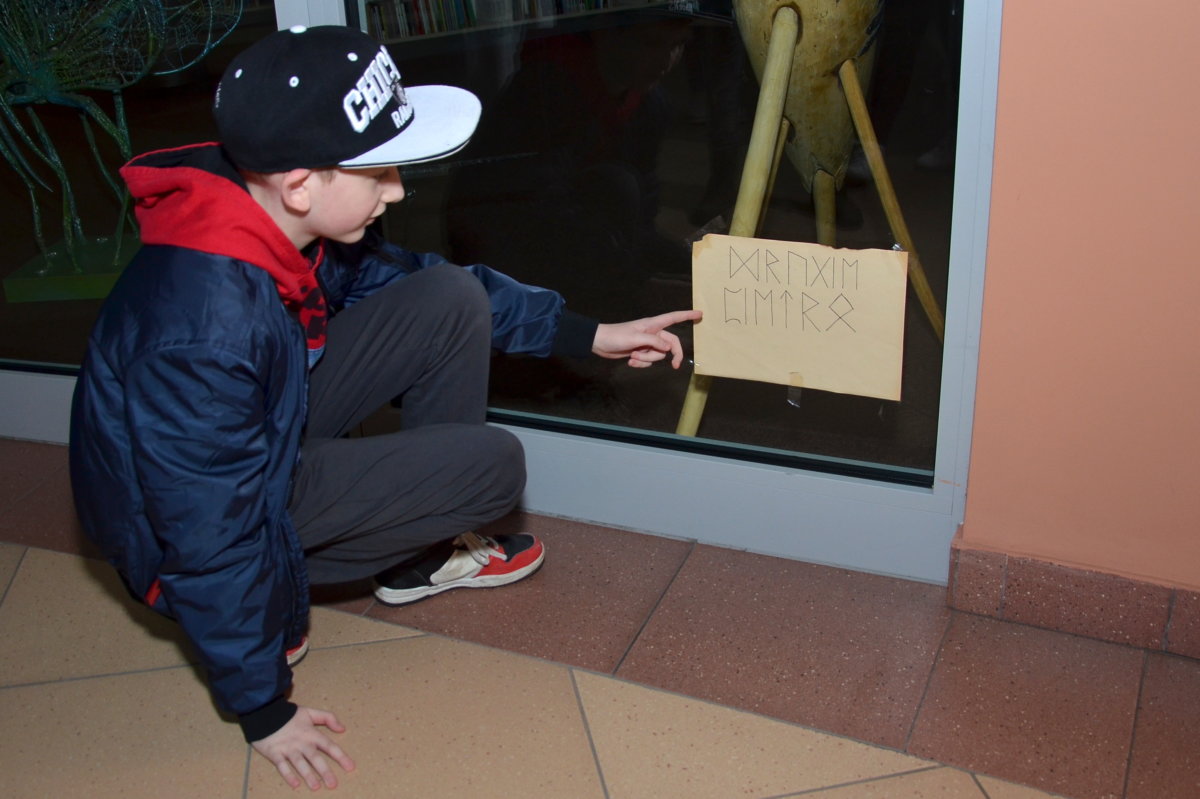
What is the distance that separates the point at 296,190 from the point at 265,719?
749 mm

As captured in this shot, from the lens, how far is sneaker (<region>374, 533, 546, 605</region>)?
79.2 inches

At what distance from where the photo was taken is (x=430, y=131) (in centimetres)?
152

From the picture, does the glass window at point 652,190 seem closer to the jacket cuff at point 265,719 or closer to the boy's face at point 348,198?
the boy's face at point 348,198

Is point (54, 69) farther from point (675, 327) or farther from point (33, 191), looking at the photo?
point (675, 327)

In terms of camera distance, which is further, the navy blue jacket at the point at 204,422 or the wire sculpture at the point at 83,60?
the wire sculpture at the point at 83,60

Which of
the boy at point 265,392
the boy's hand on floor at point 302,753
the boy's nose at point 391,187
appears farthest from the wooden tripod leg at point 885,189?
the boy's hand on floor at point 302,753

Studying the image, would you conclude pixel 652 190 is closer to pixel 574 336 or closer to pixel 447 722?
pixel 574 336

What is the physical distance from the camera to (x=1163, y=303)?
5.06ft

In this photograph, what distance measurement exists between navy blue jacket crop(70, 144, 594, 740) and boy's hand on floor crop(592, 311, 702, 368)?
20.9 inches

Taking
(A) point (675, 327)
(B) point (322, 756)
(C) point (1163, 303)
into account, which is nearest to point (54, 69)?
(A) point (675, 327)

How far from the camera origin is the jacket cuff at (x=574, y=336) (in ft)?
6.23

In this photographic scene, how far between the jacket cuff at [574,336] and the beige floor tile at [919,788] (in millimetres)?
799

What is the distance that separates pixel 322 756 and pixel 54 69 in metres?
1.62

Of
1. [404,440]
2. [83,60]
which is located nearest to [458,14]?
[404,440]
